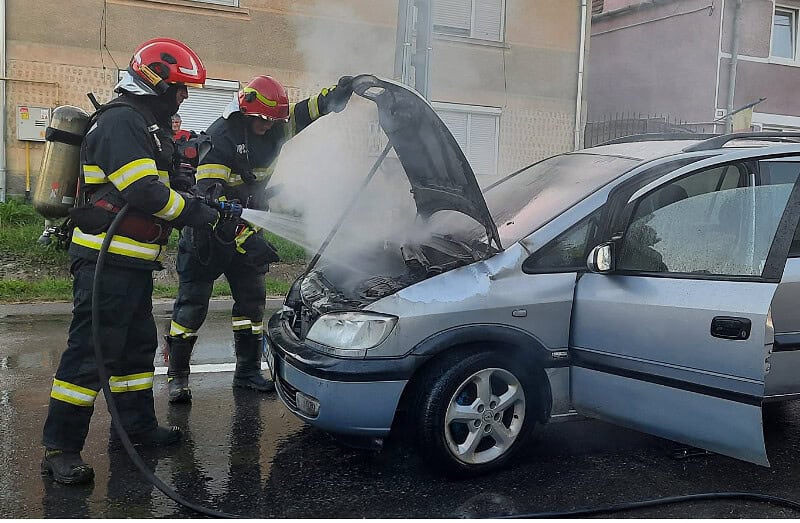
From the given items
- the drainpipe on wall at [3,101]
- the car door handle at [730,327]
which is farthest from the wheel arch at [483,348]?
the drainpipe on wall at [3,101]

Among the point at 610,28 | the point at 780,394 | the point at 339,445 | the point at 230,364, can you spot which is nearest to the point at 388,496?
the point at 339,445

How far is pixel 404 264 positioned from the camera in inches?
154

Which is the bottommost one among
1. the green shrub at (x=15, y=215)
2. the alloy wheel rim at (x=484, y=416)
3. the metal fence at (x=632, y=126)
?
the alloy wheel rim at (x=484, y=416)

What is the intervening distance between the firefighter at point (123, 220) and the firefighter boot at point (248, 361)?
134 cm

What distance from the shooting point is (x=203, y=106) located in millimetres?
12383

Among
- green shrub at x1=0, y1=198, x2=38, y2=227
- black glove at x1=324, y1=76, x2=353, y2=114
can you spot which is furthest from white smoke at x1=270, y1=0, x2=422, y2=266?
green shrub at x1=0, y1=198, x2=38, y2=227

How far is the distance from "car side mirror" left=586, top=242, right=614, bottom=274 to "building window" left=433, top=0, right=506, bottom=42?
863 centimetres

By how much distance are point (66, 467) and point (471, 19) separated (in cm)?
1035

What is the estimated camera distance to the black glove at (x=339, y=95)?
176 inches

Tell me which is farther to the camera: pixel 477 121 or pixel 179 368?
pixel 477 121

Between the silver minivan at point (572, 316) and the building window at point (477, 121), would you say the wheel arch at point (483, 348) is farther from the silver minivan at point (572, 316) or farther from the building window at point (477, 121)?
the building window at point (477, 121)

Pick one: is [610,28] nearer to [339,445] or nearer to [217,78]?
[217,78]

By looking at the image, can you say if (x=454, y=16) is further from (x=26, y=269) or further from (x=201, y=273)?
(x=201, y=273)

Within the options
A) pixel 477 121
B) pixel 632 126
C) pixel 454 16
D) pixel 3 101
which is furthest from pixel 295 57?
pixel 632 126
